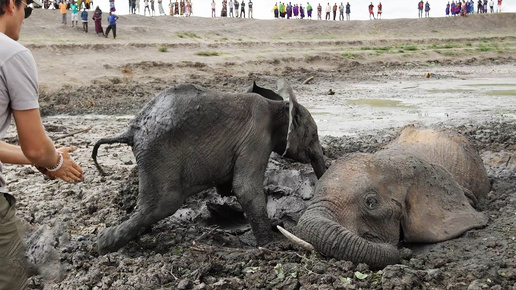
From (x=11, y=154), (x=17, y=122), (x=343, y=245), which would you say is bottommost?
(x=343, y=245)

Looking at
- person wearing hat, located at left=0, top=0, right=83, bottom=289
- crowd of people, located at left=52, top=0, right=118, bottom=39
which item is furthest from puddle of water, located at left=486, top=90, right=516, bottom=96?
crowd of people, located at left=52, top=0, right=118, bottom=39

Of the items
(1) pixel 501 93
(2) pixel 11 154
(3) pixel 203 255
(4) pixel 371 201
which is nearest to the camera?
(2) pixel 11 154

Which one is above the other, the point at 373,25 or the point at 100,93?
the point at 373,25

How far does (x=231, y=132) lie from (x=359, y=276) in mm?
1893

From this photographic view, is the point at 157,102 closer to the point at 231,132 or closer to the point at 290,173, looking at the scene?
the point at 231,132

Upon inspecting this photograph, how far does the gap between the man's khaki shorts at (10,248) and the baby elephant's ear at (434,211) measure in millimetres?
3266

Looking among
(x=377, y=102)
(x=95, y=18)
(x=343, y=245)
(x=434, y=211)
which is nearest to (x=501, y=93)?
(x=377, y=102)

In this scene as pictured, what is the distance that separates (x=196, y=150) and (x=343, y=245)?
64.7 inches

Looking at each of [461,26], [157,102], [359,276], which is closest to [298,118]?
[157,102]

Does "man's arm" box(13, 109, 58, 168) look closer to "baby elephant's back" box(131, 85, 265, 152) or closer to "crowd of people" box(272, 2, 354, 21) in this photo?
"baby elephant's back" box(131, 85, 265, 152)

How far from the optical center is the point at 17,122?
3.05m

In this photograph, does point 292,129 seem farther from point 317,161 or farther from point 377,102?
point 377,102

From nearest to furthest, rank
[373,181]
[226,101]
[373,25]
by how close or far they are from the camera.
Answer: [373,181], [226,101], [373,25]

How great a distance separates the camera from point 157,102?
18.2 ft
